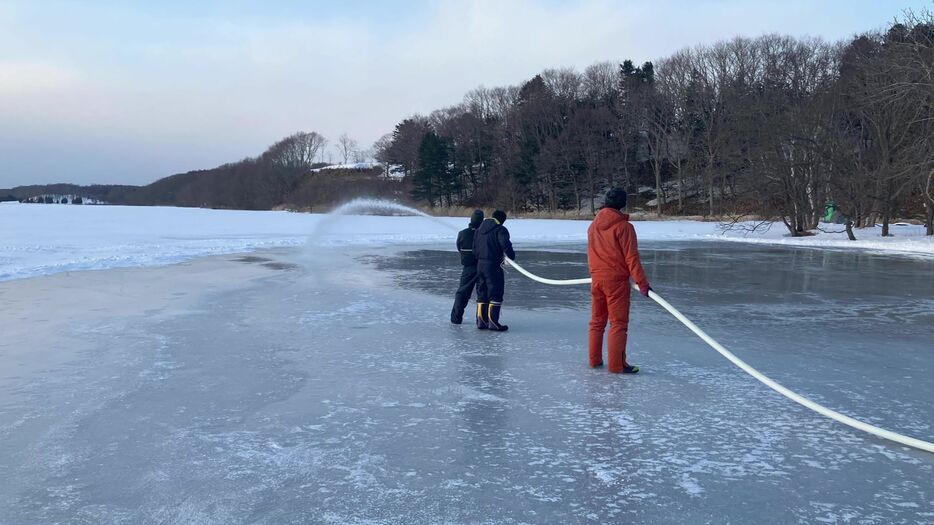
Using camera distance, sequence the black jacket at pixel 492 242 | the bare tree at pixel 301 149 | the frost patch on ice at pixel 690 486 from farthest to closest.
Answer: the bare tree at pixel 301 149 → the black jacket at pixel 492 242 → the frost patch on ice at pixel 690 486

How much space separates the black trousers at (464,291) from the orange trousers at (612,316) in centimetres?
267

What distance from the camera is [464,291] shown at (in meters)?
9.51

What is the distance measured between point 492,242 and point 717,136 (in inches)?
2063

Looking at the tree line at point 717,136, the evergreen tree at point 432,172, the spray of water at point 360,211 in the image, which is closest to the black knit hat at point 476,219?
the spray of water at point 360,211

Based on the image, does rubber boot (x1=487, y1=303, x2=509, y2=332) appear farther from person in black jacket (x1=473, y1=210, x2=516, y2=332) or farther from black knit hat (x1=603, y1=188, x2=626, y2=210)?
black knit hat (x1=603, y1=188, x2=626, y2=210)

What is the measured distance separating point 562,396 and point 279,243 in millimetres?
22179

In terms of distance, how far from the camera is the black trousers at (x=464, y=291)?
30.7 ft

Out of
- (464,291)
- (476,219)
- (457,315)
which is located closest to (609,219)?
(476,219)

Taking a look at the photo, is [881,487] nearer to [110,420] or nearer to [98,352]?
[110,420]

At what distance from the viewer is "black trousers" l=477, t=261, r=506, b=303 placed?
8.89 metres

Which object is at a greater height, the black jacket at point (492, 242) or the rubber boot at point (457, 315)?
the black jacket at point (492, 242)

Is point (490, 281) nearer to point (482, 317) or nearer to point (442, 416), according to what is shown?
point (482, 317)

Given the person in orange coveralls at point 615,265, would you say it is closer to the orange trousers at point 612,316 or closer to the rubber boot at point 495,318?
the orange trousers at point 612,316

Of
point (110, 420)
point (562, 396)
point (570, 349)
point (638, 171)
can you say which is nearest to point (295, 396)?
point (110, 420)
